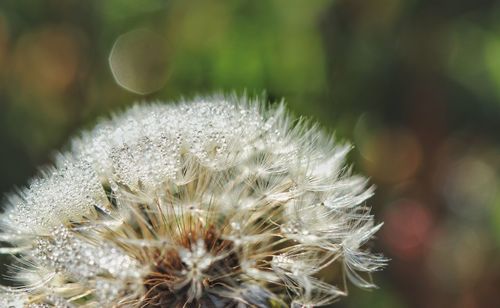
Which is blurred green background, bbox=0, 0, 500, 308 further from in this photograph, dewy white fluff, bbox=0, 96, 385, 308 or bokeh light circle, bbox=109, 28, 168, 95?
dewy white fluff, bbox=0, 96, 385, 308

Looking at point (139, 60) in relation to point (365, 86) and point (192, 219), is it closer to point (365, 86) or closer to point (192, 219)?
point (365, 86)

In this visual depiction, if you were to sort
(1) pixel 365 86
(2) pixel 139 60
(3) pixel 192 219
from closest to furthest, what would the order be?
1. (3) pixel 192 219
2. (1) pixel 365 86
3. (2) pixel 139 60

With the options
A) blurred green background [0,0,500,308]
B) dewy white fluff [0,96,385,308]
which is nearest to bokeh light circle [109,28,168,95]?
blurred green background [0,0,500,308]

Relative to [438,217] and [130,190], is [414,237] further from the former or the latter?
[130,190]

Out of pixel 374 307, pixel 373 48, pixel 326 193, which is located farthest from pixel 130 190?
pixel 373 48

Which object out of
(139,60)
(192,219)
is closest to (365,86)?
(139,60)

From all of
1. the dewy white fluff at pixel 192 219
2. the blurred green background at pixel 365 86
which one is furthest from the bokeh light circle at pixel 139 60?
the dewy white fluff at pixel 192 219
